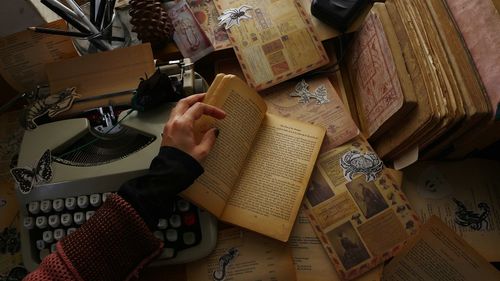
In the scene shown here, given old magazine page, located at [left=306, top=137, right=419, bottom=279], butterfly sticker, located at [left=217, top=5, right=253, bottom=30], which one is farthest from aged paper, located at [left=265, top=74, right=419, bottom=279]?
butterfly sticker, located at [left=217, top=5, right=253, bottom=30]

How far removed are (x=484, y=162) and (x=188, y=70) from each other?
0.72 meters

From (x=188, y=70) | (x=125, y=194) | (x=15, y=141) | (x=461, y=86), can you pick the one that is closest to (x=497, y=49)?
(x=461, y=86)

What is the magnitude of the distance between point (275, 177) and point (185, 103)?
0.25m

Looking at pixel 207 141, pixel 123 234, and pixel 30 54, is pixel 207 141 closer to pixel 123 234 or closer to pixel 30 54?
pixel 123 234

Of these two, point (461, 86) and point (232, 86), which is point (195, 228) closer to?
point (232, 86)

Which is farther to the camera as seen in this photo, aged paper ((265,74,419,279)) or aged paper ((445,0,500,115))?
aged paper ((265,74,419,279))

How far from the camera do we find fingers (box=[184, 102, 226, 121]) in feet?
2.53

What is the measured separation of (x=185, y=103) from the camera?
806mm

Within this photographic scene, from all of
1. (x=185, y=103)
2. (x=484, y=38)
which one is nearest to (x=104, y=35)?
(x=185, y=103)

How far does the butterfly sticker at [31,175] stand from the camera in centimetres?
83

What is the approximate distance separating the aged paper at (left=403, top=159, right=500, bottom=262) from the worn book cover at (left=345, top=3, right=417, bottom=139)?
15cm

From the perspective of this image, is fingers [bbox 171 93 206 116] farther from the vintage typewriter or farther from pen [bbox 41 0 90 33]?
pen [bbox 41 0 90 33]

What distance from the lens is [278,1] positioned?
1.03m

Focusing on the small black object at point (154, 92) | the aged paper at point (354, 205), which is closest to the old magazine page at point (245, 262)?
the aged paper at point (354, 205)
